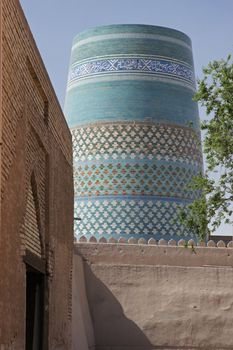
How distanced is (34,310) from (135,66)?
8.53 meters

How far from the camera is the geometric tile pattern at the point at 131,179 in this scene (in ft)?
48.8

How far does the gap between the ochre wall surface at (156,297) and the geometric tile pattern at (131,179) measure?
5.01 ft

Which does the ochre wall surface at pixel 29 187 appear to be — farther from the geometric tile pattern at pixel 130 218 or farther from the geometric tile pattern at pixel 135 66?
the geometric tile pattern at pixel 135 66

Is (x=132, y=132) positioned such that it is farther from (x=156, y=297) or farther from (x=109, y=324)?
(x=109, y=324)

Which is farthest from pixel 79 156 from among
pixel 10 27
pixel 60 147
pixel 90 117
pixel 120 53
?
pixel 10 27

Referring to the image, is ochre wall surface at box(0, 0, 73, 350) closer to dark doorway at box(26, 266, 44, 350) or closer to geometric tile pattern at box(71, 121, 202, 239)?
dark doorway at box(26, 266, 44, 350)

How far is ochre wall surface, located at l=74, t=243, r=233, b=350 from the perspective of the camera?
42.1 feet

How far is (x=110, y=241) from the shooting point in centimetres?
1348

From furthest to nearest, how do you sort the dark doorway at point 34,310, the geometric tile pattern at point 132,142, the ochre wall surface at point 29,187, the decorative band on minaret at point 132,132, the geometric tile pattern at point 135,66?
the geometric tile pattern at point 135,66 → the geometric tile pattern at point 132,142 → the decorative band on minaret at point 132,132 → the dark doorway at point 34,310 → the ochre wall surface at point 29,187

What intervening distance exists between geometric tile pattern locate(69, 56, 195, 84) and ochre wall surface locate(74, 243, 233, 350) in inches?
152

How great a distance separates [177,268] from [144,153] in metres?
2.72

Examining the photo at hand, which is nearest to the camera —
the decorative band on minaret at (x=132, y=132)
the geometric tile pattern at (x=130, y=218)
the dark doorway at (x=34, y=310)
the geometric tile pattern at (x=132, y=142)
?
the dark doorway at (x=34, y=310)

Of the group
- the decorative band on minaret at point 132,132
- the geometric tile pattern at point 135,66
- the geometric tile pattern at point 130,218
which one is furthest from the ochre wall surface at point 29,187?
the geometric tile pattern at point 135,66

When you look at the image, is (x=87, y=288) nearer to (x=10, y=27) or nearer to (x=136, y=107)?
(x=136, y=107)
